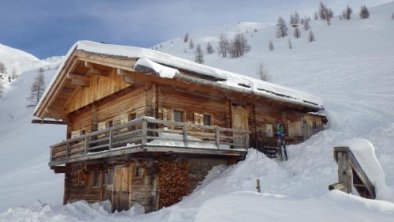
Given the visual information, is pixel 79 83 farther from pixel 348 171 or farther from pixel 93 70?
pixel 348 171

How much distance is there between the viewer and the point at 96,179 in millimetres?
19641

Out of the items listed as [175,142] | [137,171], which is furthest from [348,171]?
[137,171]

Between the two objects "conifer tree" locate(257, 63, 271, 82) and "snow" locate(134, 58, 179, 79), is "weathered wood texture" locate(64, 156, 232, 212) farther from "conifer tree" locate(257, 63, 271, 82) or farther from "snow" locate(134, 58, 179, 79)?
"conifer tree" locate(257, 63, 271, 82)

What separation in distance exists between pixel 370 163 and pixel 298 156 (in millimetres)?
13010

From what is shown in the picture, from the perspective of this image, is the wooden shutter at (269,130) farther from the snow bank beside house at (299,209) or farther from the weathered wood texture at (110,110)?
the snow bank beside house at (299,209)

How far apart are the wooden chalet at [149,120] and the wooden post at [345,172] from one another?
28.9ft

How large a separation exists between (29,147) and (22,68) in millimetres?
95785

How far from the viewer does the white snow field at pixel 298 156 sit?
4.60 m

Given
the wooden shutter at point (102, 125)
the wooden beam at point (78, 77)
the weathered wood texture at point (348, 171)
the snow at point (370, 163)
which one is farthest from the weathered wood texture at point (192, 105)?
the snow at point (370, 163)

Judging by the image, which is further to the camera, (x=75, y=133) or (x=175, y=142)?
(x=75, y=133)

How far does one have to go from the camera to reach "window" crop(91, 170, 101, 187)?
1925 cm

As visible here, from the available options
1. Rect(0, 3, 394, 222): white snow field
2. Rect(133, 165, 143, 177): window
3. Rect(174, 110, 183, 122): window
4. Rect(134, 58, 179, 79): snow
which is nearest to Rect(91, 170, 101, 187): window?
Rect(0, 3, 394, 222): white snow field

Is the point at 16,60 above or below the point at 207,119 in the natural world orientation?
above

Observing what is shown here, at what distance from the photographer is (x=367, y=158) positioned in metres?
6.01
